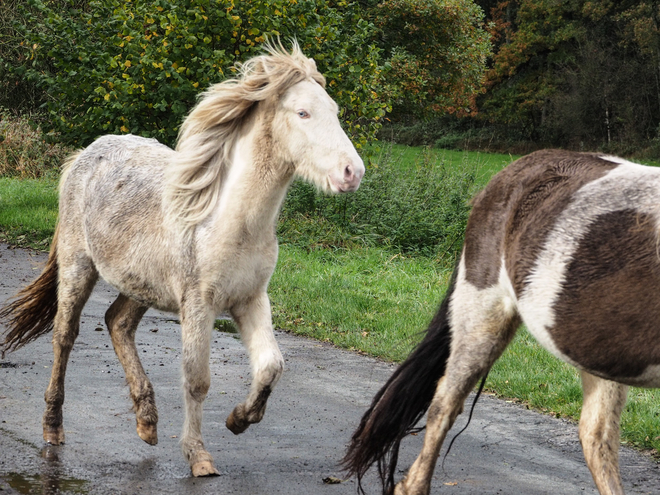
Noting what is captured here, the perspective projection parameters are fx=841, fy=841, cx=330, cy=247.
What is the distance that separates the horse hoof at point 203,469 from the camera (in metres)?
4.29

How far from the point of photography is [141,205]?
4.97 m

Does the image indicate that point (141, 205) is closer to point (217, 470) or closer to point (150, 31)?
point (217, 470)

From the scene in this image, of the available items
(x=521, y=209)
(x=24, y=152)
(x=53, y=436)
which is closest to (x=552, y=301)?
(x=521, y=209)

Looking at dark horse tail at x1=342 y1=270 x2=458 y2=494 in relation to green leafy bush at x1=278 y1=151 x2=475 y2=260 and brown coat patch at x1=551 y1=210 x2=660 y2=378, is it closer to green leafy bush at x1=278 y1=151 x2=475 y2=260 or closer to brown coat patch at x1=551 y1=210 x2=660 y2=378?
brown coat patch at x1=551 y1=210 x2=660 y2=378

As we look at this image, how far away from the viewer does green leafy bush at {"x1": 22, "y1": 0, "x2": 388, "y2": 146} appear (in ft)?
35.9

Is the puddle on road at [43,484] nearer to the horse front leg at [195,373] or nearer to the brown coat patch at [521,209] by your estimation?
the horse front leg at [195,373]

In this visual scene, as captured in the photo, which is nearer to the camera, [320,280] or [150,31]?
[320,280]

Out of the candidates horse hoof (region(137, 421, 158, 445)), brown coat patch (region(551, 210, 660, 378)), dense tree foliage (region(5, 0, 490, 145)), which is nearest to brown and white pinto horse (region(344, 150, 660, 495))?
brown coat patch (region(551, 210, 660, 378))

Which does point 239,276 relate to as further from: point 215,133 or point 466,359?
point 466,359

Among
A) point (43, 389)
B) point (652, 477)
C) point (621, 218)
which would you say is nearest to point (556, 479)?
point (652, 477)

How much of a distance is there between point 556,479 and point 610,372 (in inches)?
49.6

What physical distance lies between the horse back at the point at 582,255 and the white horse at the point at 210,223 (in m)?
0.78

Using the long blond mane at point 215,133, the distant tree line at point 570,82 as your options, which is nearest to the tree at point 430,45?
the distant tree line at point 570,82

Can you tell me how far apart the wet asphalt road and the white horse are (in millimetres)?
208
